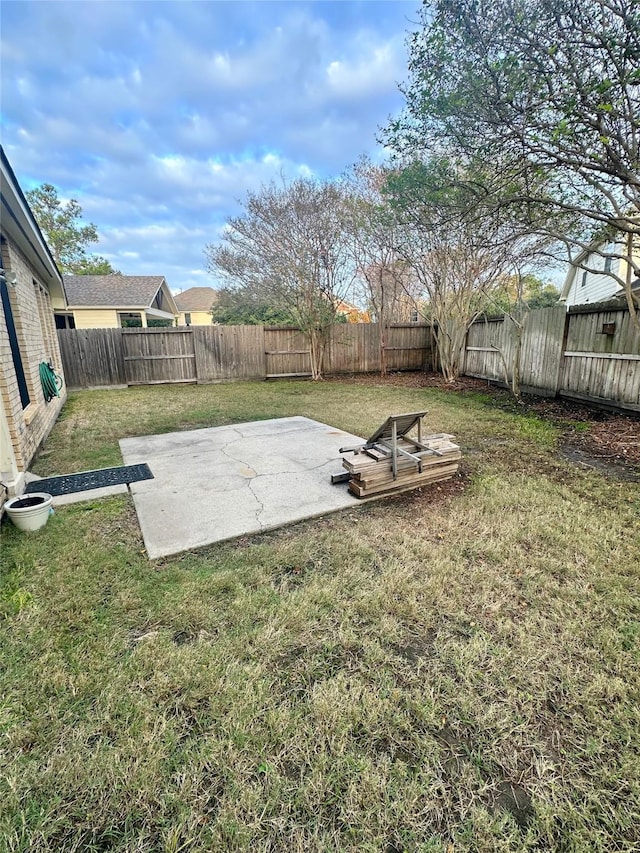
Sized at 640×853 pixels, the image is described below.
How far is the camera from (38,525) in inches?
113

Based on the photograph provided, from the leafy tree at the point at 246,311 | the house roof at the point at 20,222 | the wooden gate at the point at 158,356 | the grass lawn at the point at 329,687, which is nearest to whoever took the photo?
the grass lawn at the point at 329,687

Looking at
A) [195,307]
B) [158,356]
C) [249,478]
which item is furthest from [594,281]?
[195,307]

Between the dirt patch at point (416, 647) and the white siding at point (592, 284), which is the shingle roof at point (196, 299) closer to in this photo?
the white siding at point (592, 284)

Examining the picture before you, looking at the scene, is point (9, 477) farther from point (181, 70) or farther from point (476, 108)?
point (181, 70)

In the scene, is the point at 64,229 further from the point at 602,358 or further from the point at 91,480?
the point at 602,358

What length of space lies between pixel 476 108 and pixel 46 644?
576cm

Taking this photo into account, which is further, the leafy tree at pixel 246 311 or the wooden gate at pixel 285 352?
the leafy tree at pixel 246 311

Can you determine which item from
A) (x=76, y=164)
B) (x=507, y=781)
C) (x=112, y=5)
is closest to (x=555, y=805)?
(x=507, y=781)

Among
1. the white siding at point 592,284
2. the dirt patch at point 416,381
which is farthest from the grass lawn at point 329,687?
the white siding at point 592,284

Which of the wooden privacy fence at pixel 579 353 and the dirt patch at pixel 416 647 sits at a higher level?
the wooden privacy fence at pixel 579 353

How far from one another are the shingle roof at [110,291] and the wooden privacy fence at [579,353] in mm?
15259

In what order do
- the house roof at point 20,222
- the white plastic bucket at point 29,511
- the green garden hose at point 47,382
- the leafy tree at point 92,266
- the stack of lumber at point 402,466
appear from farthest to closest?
the leafy tree at point 92,266, the green garden hose at point 47,382, the stack of lumber at point 402,466, the house roof at point 20,222, the white plastic bucket at point 29,511

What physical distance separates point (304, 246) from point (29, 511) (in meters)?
9.38

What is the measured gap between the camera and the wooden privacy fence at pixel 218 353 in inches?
412
